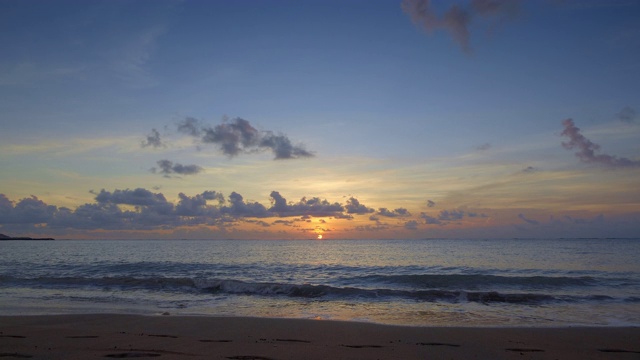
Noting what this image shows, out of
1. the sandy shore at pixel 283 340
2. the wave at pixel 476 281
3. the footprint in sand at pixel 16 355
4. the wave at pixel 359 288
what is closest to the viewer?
the footprint in sand at pixel 16 355

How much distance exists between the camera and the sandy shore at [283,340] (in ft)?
29.7

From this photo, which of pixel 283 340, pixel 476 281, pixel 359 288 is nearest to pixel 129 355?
pixel 283 340

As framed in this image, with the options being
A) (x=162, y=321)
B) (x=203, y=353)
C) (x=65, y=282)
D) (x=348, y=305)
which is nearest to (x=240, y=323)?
(x=162, y=321)

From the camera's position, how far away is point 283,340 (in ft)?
34.5

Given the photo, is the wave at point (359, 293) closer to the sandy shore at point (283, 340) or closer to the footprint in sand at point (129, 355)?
the sandy shore at point (283, 340)

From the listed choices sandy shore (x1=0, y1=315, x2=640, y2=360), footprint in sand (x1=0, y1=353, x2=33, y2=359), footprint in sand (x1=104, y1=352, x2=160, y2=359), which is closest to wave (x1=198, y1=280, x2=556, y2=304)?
sandy shore (x1=0, y1=315, x2=640, y2=360)

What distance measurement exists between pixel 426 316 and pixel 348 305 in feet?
13.9

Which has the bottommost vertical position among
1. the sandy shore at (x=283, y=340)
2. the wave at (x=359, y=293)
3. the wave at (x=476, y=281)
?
the wave at (x=476, y=281)

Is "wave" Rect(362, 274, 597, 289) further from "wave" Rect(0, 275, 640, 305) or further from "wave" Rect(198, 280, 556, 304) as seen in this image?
"wave" Rect(198, 280, 556, 304)

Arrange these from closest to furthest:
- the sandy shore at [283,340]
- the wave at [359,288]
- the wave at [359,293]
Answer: the sandy shore at [283,340]
the wave at [359,293]
the wave at [359,288]

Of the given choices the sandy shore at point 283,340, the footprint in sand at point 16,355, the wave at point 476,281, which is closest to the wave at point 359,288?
the wave at point 476,281

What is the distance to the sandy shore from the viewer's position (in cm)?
905

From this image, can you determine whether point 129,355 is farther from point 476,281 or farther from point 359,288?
point 476,281

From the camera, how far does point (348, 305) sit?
1841 cm
